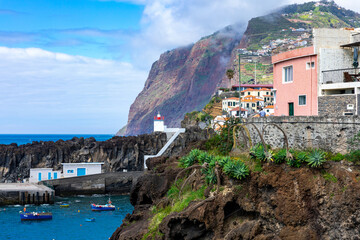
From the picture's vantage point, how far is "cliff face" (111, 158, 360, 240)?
54.3 feet

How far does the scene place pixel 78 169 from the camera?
66688mm

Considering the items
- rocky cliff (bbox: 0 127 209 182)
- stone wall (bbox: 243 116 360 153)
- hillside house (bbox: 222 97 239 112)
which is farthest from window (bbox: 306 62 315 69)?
hillside house (bbox: 222 97 239 112)

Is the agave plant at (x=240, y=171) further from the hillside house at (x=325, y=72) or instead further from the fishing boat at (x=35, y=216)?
the fishing boat at (x=35, y=216)

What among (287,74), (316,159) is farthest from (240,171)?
(287,74)

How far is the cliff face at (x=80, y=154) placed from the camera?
71.8 meters

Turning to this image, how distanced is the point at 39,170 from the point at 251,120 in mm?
51845

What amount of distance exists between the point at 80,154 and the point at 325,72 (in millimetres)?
55136

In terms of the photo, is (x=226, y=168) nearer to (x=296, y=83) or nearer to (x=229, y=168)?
(x=229, y=168)

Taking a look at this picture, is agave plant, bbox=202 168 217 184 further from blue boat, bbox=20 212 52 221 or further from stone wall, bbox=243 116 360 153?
blue boat, bbox=20 212 52 221

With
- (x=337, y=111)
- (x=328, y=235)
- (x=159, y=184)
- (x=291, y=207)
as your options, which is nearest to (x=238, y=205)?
(x=291, y=207)

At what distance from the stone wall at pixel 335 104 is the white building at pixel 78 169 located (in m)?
48.1

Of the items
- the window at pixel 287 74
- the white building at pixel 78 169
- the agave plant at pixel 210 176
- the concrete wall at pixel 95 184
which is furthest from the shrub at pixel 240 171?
the white building at pixel 78 169

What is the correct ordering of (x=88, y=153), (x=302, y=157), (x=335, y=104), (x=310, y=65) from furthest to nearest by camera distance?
(x=88, y=153) < (x=310, y=65) < (x=335, y=104) < (x=302, y=157)

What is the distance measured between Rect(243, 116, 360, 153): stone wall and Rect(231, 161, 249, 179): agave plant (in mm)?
2047
